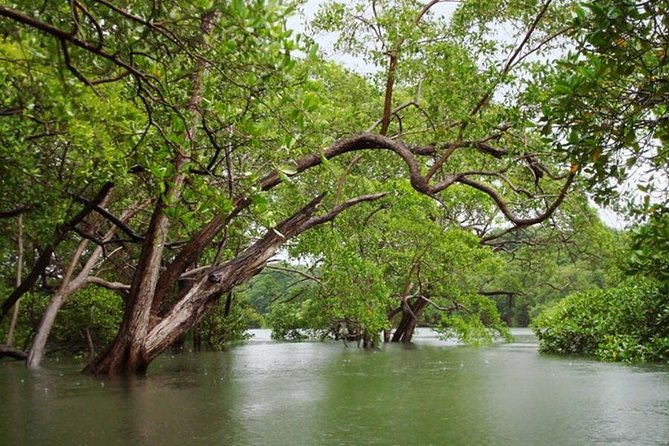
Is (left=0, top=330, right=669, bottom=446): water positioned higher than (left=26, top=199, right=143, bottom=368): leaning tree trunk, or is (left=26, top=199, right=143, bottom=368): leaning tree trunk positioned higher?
(left=26, top=199, right=143, bottom=368): leaning tree trunk

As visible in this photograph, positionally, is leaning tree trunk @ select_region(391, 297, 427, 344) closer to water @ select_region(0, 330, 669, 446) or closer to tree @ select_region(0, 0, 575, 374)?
tree @ select_region(0, 0, 575, 374)

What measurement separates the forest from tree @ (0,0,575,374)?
0.03 m

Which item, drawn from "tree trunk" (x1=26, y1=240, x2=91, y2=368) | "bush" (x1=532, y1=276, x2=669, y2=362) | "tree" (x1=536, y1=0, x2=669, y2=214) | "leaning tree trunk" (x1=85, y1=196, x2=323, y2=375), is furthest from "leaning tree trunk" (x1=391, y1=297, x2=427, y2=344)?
"tree" (x1=536, y1=0, x2=669, y2=214)

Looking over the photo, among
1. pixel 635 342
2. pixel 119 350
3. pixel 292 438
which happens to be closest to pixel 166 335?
pixel 119 350

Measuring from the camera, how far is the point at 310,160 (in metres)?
9.17

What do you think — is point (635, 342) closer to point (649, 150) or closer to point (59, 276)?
point (649, 150)

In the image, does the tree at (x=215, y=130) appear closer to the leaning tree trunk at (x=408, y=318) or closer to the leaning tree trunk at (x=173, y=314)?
the leaning tree trunk at (x=173, y=314)

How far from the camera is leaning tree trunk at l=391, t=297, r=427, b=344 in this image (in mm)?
21017

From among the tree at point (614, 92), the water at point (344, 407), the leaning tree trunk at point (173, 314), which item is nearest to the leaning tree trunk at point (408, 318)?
the water at point (344, 407)

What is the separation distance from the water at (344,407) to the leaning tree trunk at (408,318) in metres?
9.46

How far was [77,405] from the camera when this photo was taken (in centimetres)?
679

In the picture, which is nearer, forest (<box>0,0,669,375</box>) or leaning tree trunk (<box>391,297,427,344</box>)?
forest (<box>0,0,669,375</box>)

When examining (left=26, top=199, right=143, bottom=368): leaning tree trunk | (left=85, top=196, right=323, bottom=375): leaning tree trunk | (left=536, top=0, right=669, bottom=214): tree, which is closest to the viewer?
(left=536, top=0, right=669, bottom=214): tree

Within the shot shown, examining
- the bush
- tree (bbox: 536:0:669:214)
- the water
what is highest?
tree (bbox: 536:0:669:214)
